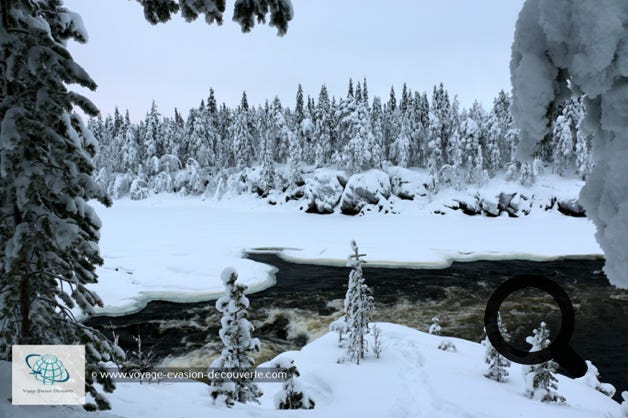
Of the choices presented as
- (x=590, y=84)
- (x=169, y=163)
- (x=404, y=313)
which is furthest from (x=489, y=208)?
(x=169, y=163)

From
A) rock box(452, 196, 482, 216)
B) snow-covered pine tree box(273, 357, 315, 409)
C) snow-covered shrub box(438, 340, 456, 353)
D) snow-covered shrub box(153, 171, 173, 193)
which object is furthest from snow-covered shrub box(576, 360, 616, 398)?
snow-covered shrub box(153, 171, 173, 193)

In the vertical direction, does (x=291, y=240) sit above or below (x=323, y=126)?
below

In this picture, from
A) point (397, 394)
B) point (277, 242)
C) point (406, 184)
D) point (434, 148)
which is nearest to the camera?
point (397, 394)

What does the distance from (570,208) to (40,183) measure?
55.9 meters

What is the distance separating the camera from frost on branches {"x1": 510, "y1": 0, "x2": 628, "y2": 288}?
8.83ft

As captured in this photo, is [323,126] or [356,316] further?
[323,126]

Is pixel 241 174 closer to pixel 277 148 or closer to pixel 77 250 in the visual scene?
pixel 277 148

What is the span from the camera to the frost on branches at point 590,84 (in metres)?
2.69

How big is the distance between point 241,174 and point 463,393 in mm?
62831

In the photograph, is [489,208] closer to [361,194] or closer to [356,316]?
[361,194]

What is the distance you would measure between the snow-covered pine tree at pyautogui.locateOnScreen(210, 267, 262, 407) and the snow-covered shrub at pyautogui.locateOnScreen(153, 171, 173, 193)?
69250 mm

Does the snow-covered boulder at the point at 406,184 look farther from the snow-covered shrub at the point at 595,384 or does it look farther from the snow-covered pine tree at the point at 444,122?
the snow-covered shrub at the point at 595,384

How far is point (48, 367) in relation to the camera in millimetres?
4574

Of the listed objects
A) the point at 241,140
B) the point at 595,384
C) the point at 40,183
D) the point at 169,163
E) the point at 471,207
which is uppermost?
the point at 241,140
